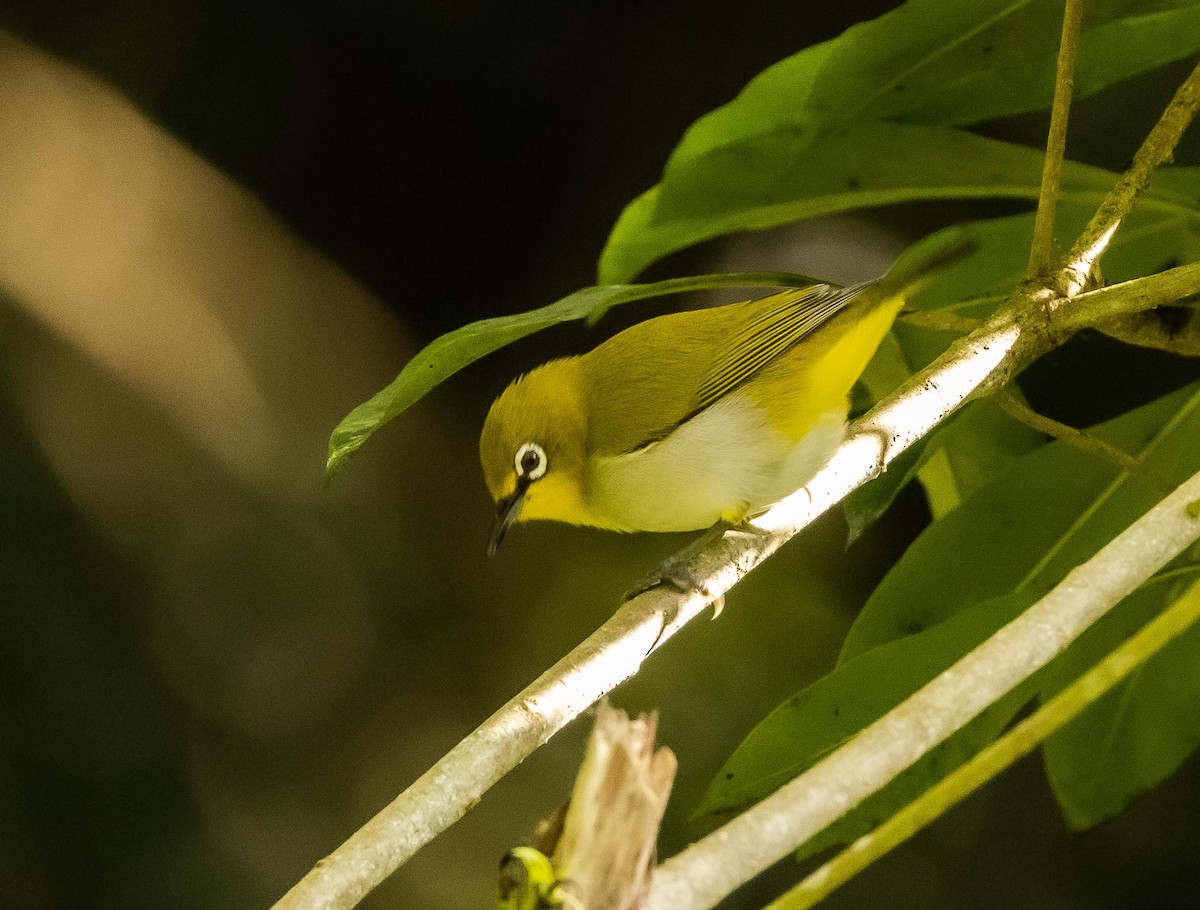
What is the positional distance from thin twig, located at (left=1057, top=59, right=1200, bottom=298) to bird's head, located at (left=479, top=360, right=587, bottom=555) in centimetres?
62

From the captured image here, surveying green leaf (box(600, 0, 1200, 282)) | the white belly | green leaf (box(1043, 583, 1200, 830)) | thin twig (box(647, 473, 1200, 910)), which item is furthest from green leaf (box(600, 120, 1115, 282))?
thin twig (box(647, 473, 1200, 910))

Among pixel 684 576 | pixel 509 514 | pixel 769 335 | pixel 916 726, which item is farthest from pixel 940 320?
pixel 916 726

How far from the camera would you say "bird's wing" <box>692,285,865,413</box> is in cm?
139

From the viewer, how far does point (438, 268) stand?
2436mm

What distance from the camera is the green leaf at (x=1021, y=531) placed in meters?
1.31

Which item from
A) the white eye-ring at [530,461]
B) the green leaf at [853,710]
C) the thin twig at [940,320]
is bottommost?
the green leaf at [853,710]

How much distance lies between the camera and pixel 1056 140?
1.12 meters

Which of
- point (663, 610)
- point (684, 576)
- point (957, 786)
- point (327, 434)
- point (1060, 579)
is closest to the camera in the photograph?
point (957, 786)

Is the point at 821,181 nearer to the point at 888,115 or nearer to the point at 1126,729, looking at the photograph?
the point at 888,115

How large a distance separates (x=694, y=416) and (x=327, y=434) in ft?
4.05

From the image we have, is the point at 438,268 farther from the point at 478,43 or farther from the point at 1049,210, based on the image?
the point at 1049,210

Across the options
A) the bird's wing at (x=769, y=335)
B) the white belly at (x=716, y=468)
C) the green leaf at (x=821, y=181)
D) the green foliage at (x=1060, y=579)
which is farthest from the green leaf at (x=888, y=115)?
the green foliage at (x=1060, y=579)

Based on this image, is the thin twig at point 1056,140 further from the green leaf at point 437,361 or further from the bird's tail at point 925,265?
the green leaf at point 437,361

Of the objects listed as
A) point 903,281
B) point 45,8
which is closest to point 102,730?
point 45,8
